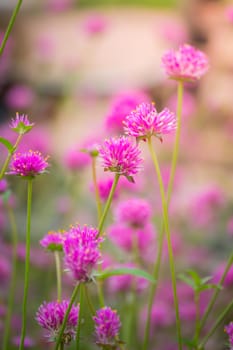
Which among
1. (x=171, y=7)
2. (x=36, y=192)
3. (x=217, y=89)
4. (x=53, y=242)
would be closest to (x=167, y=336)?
(x=53, y=242)

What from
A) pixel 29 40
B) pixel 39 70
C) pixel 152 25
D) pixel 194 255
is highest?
pixel 152 25

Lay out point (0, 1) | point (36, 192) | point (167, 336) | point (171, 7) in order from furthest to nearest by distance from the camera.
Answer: point (171, 7) < point (0, 1) < point (36, 192) < point (167, 336)

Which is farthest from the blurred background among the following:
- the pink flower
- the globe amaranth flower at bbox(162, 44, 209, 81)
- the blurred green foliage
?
the blurred green foliage

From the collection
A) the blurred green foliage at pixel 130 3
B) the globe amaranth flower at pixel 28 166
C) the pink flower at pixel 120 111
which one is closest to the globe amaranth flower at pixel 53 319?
the globe amaranth flower at pixel 28 166

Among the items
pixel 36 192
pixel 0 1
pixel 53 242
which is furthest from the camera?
pixel 0 1

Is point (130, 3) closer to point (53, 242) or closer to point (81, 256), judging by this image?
point (53, 242)

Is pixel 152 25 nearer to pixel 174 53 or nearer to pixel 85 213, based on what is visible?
pixel 85 213

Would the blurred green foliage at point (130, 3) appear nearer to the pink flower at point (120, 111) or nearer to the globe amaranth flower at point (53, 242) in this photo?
the pink flower at point (120, 111)

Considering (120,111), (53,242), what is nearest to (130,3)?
(120,111)
